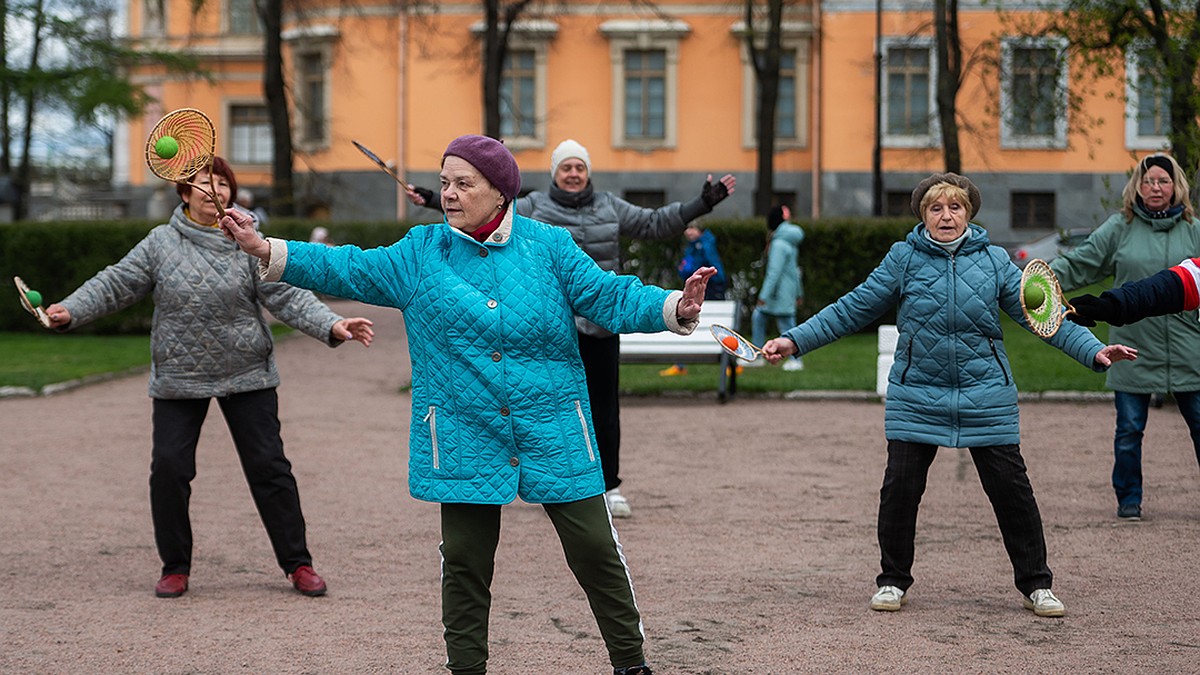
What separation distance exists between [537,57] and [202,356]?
3727 centimetres

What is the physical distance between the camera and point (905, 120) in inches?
1638

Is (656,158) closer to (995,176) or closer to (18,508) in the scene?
(995,176)

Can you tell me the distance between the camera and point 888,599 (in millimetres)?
6617

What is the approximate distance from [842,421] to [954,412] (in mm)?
6850

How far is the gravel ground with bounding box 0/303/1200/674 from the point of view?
19.6 feet

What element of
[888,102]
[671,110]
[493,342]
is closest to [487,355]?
[493,342]

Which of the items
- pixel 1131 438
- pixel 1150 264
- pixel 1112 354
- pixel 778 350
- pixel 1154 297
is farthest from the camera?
pixel 1131 438

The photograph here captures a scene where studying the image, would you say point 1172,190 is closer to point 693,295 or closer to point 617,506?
point 617,506

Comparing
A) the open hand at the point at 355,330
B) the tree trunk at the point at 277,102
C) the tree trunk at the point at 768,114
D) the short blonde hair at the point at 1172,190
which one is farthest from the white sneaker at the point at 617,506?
the tree trunk at the point at 768,114

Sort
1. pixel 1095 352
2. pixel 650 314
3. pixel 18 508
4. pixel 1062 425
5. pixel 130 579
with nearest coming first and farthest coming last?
pixel 650 314
pixel 1095 352
pixel 130 579
pixel 18 508
pixel 1062 425

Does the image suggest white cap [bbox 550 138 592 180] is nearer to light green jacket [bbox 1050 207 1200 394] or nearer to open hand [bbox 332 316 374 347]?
open hand [bbox 332 316 374 347]

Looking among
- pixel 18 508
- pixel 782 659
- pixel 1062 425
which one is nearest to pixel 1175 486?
pixel 1062 425

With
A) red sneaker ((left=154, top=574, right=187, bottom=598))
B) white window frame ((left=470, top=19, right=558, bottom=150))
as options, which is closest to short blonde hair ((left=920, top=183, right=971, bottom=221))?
A: red sneaker ((left=154, top=574, right=187, bottom=598))

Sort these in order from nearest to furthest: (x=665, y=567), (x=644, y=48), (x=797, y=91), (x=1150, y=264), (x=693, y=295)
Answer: (x=693, y=295) → (x=665, y=567) → (x=1150, y=264) → (x=797, y=91) → (x=644, y=48)
